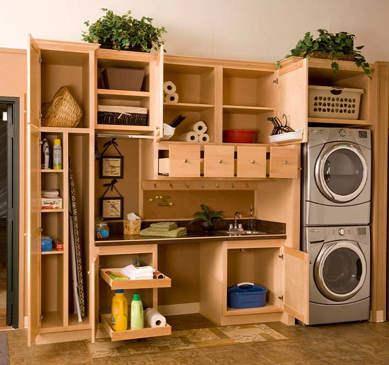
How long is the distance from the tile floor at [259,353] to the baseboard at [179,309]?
0.90m

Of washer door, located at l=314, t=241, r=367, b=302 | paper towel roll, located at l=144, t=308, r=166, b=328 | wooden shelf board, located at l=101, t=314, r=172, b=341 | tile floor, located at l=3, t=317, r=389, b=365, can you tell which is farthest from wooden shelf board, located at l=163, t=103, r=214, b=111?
tile floor, located at l=3, t=317, r=389, b=365

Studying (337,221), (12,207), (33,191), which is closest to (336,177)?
(337,221)

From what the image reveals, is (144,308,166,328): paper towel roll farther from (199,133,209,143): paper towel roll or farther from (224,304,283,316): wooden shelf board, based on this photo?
(199,133,209,143): paper towel roll

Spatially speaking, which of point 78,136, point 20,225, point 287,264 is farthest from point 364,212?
point 20,225

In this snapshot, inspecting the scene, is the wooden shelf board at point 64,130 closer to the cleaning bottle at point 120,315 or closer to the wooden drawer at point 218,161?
the wooden drawer at point 218,161

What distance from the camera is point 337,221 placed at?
15.3 ft

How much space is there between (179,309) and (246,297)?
64cm

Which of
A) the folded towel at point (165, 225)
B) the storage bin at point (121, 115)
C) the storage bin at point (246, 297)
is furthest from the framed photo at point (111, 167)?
the storage bin at point (246, 297)

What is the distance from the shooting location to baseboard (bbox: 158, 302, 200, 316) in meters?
4.97

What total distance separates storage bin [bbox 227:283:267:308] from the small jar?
115 cm

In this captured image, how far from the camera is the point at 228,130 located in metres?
4.89

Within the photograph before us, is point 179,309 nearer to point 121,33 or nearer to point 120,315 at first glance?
point 120,315

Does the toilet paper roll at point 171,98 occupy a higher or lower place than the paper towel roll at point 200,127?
higher

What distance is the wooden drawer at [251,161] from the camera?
4.49m
